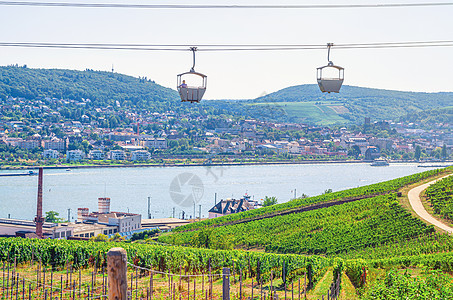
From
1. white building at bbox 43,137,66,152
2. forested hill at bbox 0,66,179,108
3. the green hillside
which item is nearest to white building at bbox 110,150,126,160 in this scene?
white building at bbox 43,137,66,152

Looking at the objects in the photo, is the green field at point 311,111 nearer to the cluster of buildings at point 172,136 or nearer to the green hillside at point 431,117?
the cluster of buildings at point 172,136

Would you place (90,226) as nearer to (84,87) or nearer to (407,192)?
(407,192)

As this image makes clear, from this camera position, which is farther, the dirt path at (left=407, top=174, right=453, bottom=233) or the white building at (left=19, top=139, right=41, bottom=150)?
the white building at (left=19, top=139, right=41, bottom=150)

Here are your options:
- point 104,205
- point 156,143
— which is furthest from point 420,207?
point 156,143

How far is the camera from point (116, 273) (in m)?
3.28

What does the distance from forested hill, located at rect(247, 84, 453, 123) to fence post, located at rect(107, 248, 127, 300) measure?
14254 cm

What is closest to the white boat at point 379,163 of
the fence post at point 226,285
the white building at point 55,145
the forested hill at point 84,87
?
the white building at point 55,145

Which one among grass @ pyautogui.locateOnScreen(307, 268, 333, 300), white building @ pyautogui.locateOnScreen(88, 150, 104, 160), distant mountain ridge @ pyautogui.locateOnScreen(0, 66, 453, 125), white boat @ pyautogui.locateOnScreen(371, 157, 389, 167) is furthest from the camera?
distant mountain ridge @ pyautogui.locateOnScreen(0, 66, 453, 125)

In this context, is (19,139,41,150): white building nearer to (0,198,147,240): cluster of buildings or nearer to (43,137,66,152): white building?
(43,137,66,152): white building

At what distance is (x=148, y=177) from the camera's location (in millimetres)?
67062

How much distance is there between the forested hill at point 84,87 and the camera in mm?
131125

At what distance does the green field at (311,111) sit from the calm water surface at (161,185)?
5496 centimetres

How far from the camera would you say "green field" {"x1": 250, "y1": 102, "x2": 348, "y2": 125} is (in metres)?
140

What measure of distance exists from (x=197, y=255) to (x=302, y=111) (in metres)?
139
